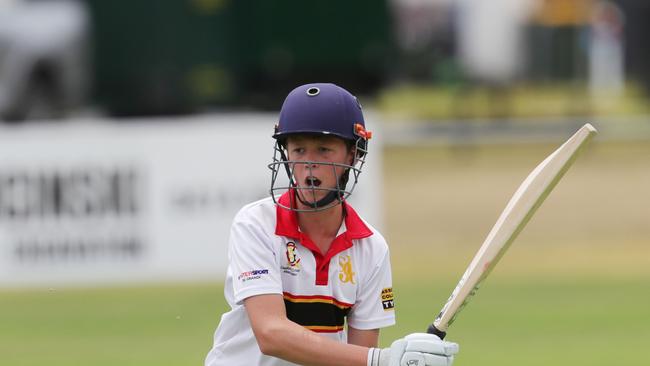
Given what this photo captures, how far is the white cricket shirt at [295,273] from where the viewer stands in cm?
455

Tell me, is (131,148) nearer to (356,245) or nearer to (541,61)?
(356,245)

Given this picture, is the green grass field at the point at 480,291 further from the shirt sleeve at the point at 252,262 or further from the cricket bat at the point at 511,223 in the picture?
the shirt sleeve at the point at 252,262

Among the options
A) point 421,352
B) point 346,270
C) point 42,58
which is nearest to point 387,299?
point 346,270

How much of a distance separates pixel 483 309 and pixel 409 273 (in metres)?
2.29

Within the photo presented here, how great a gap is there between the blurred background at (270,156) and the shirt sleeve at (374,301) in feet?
15.9

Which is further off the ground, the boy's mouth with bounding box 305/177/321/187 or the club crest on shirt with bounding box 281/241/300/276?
the boy's mouth with bounding box 305/177/321/187

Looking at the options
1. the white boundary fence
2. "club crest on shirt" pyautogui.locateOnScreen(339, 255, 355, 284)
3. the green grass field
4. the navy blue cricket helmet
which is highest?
the navy blue cricket helmet

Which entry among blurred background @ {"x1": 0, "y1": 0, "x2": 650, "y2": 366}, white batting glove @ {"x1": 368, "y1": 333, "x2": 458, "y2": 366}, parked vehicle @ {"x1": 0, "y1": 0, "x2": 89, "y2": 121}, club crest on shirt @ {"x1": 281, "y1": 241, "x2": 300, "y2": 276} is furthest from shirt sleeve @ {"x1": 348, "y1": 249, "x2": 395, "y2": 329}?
parked vehicle @ {"x1": 0, "y1": 0, "x2": 89, "y2": 121}

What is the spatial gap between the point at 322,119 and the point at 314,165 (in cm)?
14

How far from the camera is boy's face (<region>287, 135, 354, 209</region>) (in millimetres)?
4457

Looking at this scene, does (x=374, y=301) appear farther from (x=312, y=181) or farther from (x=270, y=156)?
(x=270, y=156)

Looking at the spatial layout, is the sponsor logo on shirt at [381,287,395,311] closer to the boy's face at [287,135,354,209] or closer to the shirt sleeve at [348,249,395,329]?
the shirt sleeve at [348,249,395,329]

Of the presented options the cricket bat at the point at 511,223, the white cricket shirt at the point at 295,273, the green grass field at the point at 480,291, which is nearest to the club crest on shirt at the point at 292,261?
the white cricket shirt at the point at 295,273

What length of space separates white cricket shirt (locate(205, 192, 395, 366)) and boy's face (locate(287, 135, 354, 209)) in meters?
0.16
